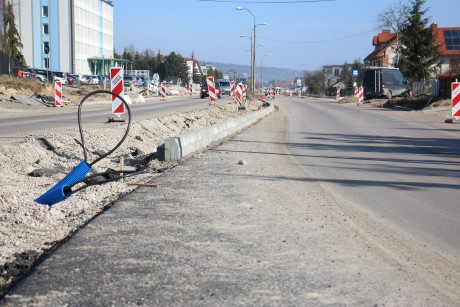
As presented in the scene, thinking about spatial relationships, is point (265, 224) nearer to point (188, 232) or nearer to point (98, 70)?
point (188, 232)

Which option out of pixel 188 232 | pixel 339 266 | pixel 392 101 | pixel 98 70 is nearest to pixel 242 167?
pixel 188 232

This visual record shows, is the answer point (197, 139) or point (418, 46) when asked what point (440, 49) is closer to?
point (418, 46)

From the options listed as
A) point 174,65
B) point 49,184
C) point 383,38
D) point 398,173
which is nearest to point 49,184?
point 49,184

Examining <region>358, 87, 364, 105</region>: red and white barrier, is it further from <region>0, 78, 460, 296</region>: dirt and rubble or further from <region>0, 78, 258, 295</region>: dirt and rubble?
<region>0, 78, 258, 295</region>: dirt and rubble

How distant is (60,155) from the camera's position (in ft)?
42.8

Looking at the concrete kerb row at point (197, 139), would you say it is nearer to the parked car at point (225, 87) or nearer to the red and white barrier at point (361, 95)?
the red and white barrier at point (361, 95)

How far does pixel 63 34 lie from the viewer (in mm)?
80188

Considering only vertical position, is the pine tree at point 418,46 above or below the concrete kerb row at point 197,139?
above

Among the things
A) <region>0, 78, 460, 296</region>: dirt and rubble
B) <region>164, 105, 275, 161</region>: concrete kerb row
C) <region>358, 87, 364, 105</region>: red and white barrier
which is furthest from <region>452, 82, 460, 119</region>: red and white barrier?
<region>358, 87, 364, 105</region>: red and white barrier

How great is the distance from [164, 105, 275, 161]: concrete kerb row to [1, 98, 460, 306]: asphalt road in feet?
2.73

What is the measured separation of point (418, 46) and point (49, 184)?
192 ft

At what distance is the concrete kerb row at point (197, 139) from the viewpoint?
1181 cm

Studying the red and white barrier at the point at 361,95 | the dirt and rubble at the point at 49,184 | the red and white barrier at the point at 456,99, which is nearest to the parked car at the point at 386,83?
the red and white barrier at the point at 361,95

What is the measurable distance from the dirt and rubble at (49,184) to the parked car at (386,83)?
3806cm
